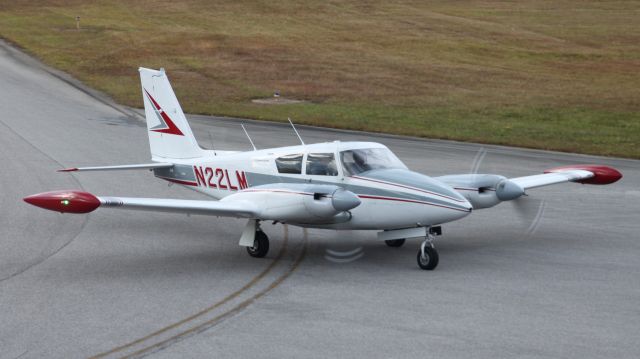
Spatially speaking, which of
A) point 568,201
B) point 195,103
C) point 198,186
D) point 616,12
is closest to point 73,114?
point 195,103

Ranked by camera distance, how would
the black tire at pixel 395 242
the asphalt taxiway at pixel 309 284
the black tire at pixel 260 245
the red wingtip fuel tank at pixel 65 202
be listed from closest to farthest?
1. the asphalt taxiway at pixel 309 284
2. the red wingtip fuel tank at pixel 65 202
3. the black tire at pixel 260 245
4. the black tire at pixel 395 242

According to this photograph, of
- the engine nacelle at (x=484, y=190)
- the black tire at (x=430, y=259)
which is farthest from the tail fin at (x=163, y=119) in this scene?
the black tire at (x=430, y=259)

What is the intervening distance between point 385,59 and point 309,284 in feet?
142

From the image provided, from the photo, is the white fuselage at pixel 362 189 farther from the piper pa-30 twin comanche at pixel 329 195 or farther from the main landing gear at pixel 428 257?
the main landing gear at pixel 428 257

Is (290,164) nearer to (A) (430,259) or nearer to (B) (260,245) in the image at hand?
(B) (260,245)

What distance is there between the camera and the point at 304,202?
1744cm

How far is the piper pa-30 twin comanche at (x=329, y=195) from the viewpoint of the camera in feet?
57.0

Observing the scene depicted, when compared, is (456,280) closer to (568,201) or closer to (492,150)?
(568,201)

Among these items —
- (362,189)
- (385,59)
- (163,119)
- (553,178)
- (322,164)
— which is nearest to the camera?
(362,189)

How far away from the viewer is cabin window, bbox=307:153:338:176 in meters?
18.6

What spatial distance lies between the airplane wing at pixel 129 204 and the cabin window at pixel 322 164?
5.06ft

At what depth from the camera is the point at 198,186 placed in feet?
69.6

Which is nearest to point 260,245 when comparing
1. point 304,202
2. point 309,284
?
point 304,202

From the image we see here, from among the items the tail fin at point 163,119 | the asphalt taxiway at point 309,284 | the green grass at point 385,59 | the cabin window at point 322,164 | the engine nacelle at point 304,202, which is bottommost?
the asphalt taxiway at point 309,284
